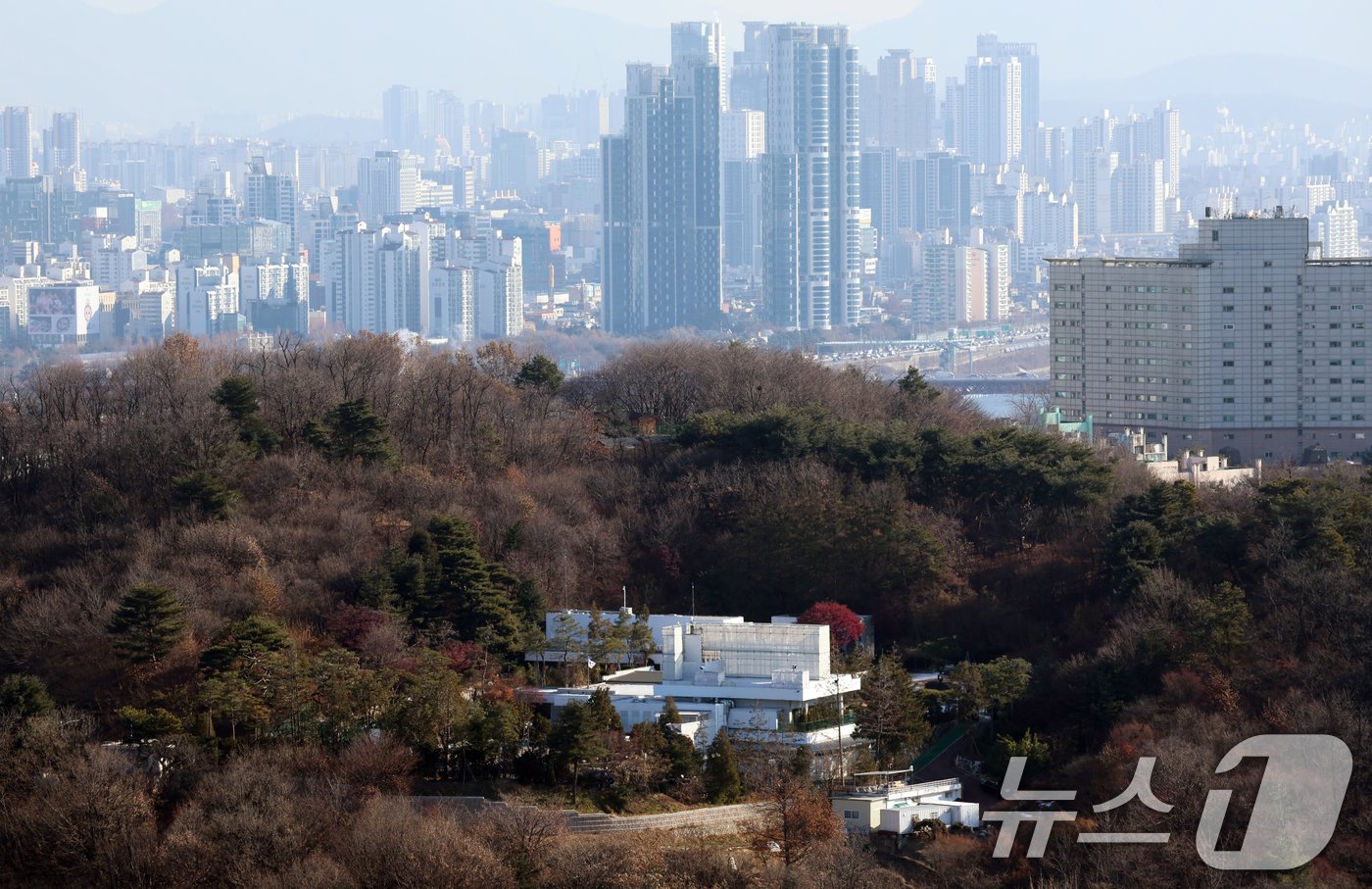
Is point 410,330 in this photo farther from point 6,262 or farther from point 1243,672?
point 1243,672

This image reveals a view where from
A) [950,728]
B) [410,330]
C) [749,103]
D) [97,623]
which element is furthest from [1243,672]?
[749,103]

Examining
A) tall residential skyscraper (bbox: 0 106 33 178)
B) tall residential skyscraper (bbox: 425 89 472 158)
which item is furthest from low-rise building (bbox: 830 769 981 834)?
tall residential skyscraper (bbox: 425 89 472 158)

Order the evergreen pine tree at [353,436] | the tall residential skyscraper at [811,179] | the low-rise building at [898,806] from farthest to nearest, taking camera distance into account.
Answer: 1. the tall residential skyscraper at [811,179]
2. the evergreen pine tree at [353,436]
3. the low-rise building at [898,806]

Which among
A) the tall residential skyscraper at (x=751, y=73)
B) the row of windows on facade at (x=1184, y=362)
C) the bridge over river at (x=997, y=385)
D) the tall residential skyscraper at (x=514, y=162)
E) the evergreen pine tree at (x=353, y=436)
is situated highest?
the tall residential skyscraper at (x=751, y=73)

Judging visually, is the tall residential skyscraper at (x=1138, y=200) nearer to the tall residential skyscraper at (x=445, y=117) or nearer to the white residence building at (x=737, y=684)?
the tall residential skyscraper at (x=445, y=117)

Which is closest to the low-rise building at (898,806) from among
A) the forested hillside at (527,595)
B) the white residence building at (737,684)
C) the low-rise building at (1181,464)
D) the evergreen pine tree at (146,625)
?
the forested hillside at (527,595)

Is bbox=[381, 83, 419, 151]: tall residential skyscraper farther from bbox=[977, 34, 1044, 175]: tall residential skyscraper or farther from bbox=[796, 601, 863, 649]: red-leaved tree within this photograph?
bbox=[796, 601, 863, 649]: red-leaved tree

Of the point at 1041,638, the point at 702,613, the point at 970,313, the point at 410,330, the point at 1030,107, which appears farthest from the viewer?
the point at 1030,107

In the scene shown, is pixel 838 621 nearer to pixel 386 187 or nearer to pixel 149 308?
pixel 149 308

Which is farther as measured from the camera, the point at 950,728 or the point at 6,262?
the point at 6,262
